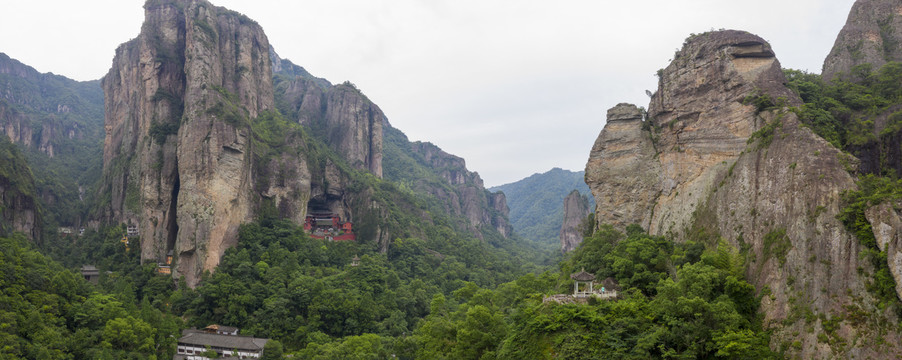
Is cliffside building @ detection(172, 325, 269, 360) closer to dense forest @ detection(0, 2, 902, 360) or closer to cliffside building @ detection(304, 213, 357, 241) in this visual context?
dense forest @ detection(0, 2, 902, 360)

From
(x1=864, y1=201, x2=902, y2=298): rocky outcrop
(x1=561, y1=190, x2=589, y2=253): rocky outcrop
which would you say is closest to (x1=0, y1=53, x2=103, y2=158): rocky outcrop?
(x1=561, y1=190, x2=589, y2=253): rocky outcrop

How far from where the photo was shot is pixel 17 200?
58.2m

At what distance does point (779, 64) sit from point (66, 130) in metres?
126

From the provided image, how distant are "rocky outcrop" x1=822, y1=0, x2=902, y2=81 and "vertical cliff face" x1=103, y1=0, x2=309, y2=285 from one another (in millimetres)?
55555

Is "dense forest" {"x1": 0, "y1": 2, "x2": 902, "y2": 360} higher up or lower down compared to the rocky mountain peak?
lower down

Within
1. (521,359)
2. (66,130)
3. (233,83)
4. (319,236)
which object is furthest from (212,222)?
(66,130)

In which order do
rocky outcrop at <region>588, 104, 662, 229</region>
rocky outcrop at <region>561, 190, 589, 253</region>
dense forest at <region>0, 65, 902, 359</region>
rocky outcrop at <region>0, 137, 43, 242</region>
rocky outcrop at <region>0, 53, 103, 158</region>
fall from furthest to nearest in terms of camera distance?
rocky outcrop at <region>561, 190, 589, 253</region>
rocky outcrop at <region>0, 53, 103, 158</region>
rocky outcrop at <region>0, 137, 43, 242</region>
rocky outcrop at <region>588, 104, 662, 229</region>
dense forest at <region>0, 65, 902, 359</region>

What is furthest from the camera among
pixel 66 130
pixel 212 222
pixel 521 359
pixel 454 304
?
pixel 66 130

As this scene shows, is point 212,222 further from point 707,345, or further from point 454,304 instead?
point 707,345

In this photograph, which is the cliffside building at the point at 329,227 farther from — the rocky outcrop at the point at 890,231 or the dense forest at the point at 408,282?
the rocky outcrop at the point at 890,231

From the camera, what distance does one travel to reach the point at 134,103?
74.8 meters

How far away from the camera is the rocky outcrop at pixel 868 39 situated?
3769 centimetres

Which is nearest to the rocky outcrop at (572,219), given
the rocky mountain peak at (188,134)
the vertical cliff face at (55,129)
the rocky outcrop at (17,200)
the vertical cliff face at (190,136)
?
the vertical cliff face at (190,136)

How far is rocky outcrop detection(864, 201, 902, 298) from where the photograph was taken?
21.2m
